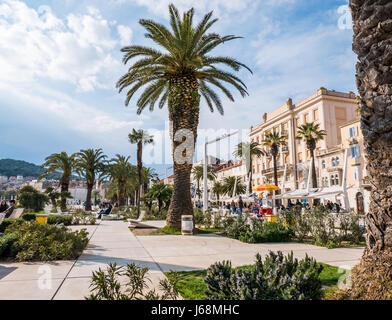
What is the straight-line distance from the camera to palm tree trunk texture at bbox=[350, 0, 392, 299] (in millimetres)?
3514

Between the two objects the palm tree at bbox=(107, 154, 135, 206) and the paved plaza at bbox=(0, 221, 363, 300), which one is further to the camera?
the palm tree at bbox=(107, 154, 135, 206)

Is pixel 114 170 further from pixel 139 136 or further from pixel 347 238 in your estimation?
pixel 347 238

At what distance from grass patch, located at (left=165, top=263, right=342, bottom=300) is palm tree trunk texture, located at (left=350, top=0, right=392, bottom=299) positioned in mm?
1548

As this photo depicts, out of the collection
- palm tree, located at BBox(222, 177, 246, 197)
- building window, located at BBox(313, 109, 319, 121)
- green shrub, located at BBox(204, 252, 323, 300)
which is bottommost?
green shrub, located at BBox(204, 252, 323, 300)

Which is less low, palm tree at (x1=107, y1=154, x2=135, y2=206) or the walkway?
palm tree at (x1=107, y1=154, x2=135, y2=206)

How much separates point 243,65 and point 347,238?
10.0 meters

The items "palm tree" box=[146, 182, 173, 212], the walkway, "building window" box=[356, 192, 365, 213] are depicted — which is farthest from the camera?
"building window" box=[356, 192, 365, 213]

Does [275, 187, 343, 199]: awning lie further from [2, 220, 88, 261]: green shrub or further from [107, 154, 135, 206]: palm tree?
[107, 154, 135, 206]: palm tree

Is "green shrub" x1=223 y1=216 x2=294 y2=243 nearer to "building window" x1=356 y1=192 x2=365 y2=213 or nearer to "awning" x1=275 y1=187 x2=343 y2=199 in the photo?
"awning" x1=275 y1=187 x2=343 y2=199

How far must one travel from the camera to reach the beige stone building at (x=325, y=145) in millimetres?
37500

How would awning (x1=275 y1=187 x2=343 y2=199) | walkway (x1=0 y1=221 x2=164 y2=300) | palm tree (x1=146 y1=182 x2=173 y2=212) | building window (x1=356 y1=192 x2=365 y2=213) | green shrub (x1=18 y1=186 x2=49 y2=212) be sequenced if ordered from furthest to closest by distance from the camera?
building window (x1=356 y1=192 x2=365 y2=213) → palm tree (x1=146 y1=182 x2=173 y2=212) → green shrub (x1=18 y1=186 x2=49 y2=212) → awning (x1=275 y1=187 x2=343 y2=199) → walkway (x1=0 y1=221 x2=164 y2=300)

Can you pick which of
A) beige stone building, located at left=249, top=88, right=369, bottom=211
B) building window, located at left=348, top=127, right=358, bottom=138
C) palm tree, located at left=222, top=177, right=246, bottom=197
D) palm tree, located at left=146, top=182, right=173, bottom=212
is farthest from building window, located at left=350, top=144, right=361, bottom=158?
palm tree, located at left=222, top=177, right=246, bottom=197

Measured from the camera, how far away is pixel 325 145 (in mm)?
45000
